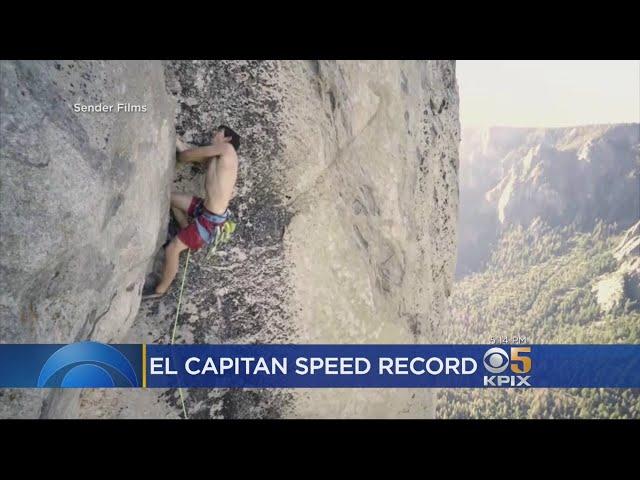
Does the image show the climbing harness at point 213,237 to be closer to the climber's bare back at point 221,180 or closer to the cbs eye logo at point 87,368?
the climber's bare back at point 221,180

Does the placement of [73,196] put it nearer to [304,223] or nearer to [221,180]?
[221,180]

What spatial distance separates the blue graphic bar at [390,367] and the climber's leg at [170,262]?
0.50 metres

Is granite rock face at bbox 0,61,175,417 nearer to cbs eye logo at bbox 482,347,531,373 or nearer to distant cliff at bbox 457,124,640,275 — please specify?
cbs eye logo at bbox 482,347,531,373

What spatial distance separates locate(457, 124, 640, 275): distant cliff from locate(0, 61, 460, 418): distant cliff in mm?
23258

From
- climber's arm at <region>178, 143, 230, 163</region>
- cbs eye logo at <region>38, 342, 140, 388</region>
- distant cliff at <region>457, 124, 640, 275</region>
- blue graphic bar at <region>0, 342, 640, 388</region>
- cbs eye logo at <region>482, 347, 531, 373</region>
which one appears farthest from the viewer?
distant cliff at <region>457, 124, 640, 275</region>

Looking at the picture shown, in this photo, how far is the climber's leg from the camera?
456cm

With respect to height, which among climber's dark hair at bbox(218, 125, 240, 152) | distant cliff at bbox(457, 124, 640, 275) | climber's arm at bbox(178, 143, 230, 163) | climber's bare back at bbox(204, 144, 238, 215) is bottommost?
climber's bare back at bbox(204, 144, 238, 215)

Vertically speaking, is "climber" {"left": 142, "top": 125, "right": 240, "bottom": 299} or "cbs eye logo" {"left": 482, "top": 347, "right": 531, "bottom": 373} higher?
"climber" {"left": 142, "top": 125, "right": 240, "bottom": 299}

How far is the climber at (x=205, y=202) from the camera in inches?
175

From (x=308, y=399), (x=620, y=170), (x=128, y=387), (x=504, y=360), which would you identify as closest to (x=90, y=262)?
(x=128, y=387)

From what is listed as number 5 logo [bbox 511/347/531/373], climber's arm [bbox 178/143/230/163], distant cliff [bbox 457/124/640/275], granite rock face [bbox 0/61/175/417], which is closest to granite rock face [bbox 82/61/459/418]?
climber's arm [bbox 178/143/230/163]

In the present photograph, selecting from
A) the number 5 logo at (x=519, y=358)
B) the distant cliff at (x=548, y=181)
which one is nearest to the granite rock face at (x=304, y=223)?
the number 5 logo at (x=519, y=358)

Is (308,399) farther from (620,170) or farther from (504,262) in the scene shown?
(620,170)

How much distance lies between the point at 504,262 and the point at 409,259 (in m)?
27.7
